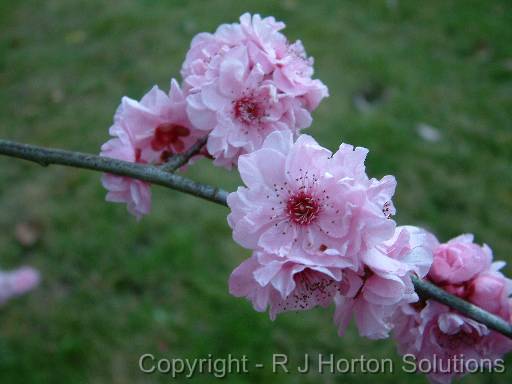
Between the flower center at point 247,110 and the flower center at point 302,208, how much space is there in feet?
0.98

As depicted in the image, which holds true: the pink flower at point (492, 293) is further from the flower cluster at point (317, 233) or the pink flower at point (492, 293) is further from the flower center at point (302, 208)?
the flower center at point (302, 208)

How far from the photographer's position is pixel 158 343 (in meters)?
2.67

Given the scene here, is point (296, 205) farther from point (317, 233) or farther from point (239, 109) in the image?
point (239, 109)

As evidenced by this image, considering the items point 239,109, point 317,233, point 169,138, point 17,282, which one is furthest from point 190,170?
point 317,233

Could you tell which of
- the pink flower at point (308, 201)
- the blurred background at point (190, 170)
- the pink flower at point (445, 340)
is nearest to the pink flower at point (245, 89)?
the pink flower at point (308, 201)

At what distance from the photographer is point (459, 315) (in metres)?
1.17

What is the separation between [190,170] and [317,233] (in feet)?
8.76

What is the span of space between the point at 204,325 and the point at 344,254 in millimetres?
2019

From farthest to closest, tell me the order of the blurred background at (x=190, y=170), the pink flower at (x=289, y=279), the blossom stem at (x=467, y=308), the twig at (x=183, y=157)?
the blurred background at (x=190, y=170) → the twig at (x=183, y=157) → the blossom stem at (x=467, y=308) → the pink flower at (x=289, y=279)

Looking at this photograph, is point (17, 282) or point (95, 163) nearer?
point (95, 163)

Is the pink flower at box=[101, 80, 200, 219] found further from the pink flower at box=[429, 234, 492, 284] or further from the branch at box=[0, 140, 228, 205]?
the pink flower at box=[429, 234, 492, 284]

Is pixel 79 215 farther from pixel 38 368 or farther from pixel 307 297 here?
pixel 307 297

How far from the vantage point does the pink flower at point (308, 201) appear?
885 millimetres

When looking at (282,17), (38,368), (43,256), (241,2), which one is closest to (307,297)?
(38,368)
